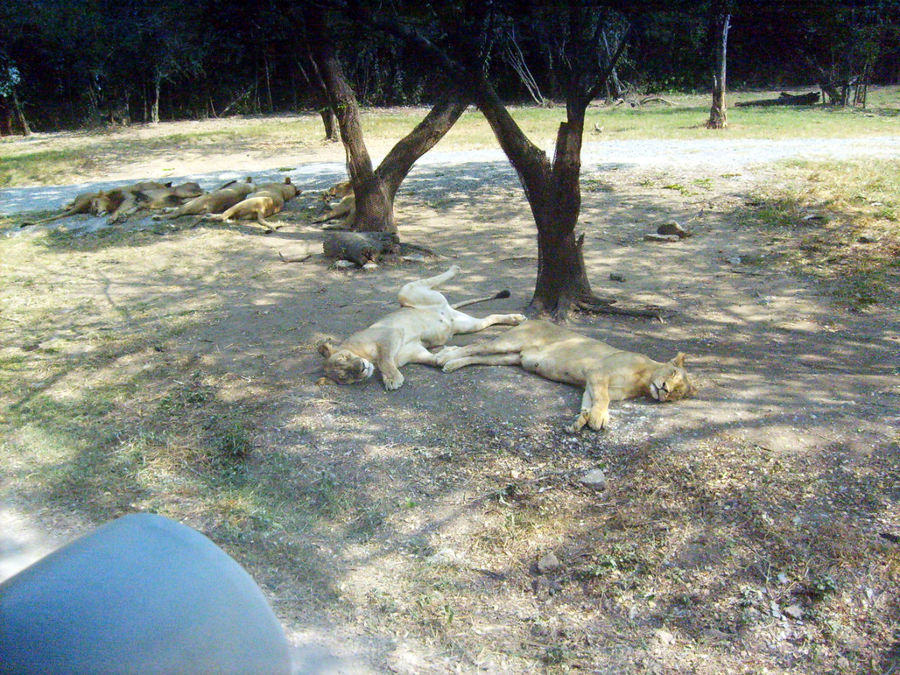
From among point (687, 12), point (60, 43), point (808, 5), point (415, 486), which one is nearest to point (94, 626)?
point (415, 486)

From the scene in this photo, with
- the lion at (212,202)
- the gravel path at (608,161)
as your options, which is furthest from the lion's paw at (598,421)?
the gravel path at (608,161)

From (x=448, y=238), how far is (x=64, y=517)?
6.65 meters

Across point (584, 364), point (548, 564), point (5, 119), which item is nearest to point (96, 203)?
point (584, 364)

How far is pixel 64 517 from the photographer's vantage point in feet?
14.0

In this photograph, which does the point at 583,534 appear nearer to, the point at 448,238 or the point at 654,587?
the point at 654,587

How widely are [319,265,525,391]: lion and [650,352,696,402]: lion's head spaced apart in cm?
170

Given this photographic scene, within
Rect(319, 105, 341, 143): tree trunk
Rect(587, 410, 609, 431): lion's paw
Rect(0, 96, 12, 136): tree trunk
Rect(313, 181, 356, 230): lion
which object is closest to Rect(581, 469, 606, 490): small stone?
Rect(587, 410, 609, 431): lion's paw

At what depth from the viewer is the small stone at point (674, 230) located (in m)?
9.27

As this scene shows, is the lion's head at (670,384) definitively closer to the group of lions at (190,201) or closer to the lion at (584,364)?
the lion at (584,364)

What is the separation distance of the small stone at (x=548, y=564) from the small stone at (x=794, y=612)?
103cm

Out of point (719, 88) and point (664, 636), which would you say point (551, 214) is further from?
point (719, 88)

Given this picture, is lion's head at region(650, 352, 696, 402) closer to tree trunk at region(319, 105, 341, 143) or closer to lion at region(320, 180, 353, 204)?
lion at region(320, 180, 353, 204)

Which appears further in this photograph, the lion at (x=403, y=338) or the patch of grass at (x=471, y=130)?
the patch of grass at (x=471, y=130)

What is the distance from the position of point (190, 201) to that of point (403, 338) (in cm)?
771
